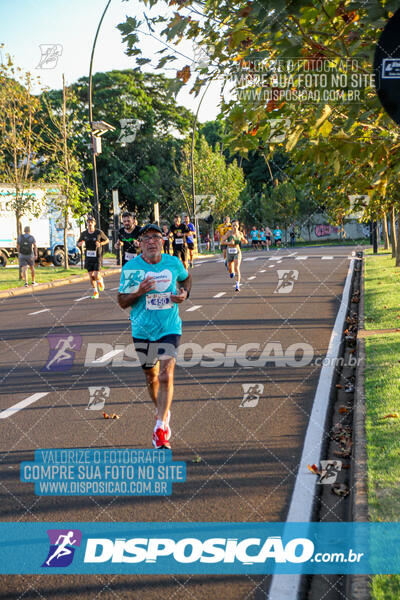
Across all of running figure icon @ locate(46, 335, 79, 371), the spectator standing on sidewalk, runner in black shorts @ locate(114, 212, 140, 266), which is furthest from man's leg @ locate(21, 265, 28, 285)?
running figure icon @ locate(46, 335, 79, 371)

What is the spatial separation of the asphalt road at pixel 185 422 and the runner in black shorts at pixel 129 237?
57.2 inches

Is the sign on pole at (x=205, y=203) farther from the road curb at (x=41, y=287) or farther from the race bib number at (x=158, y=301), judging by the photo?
the race bib number at (x=158, y=301)

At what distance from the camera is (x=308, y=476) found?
5398 millimetres

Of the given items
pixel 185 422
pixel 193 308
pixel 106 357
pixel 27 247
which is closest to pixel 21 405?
pixel 185 422

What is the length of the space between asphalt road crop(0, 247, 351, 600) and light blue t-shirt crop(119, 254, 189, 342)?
38.0 inches

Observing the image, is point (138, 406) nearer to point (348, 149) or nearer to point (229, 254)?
point (348, 149)

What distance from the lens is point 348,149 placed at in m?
4.29

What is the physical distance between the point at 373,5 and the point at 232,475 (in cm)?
335

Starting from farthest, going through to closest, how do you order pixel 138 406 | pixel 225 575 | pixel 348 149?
1. pixel 138 406
2. pixel 348 149
3. pixel 225 575

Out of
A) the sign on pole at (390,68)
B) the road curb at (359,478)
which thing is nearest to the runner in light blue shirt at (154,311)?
the road curb at (359,478)

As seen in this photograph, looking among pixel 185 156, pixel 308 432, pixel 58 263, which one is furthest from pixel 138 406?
pixel 185 156

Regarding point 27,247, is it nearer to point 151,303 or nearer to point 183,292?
point 183,292

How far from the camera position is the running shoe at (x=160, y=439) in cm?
613

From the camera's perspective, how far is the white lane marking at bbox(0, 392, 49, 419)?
24.5ft
